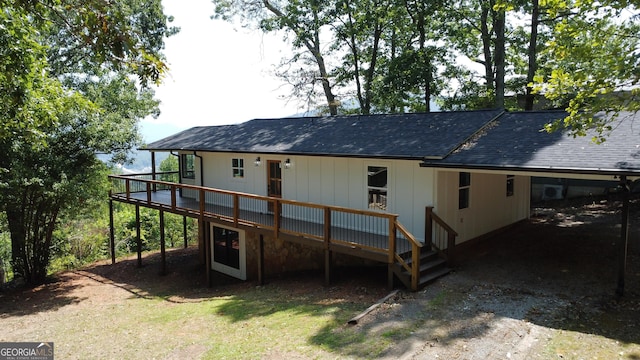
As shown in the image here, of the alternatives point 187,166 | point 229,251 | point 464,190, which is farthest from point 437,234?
point 187,166

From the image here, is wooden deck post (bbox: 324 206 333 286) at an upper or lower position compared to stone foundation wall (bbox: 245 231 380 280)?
upper

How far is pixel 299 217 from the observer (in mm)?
12992

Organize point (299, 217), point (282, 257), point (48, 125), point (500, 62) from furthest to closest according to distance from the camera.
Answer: point (500, 62), point (282, 257), point (299, 217), point (48, 125)

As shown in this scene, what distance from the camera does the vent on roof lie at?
19.5 meters

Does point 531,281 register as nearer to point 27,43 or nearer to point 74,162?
point 27,43

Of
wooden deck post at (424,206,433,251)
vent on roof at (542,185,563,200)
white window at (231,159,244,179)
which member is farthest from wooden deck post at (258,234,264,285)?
vent on roof at (542,185,563,200)

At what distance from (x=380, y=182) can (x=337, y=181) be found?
1.42m

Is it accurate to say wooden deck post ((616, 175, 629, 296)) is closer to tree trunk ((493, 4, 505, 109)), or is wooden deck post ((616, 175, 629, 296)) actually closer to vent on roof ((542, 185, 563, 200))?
vent on roof ((542, 185, 563, 200))

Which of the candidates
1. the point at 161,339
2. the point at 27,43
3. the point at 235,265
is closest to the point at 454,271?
the point at 161,339

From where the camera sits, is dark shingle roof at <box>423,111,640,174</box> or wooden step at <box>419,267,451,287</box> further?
wooden step at <box>419,267,451,287</box>

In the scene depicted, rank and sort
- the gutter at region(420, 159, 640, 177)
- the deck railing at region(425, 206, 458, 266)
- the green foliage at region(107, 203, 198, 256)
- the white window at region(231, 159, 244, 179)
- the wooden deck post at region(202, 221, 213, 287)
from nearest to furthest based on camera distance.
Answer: the gutter at region(420, 159, 640, 177), the deck railing at region(425, 206, 458, 266), the wooden deck post at region(202, 221, 213, 287), the white window at region(231, 159, 244, 179), the green foliage at region(107, 203, 198, 256)

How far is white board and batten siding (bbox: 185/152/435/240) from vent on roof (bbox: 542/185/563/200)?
12.3 m

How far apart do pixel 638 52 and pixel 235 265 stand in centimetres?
1219

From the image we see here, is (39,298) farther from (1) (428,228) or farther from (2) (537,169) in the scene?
(2) (537,169)
